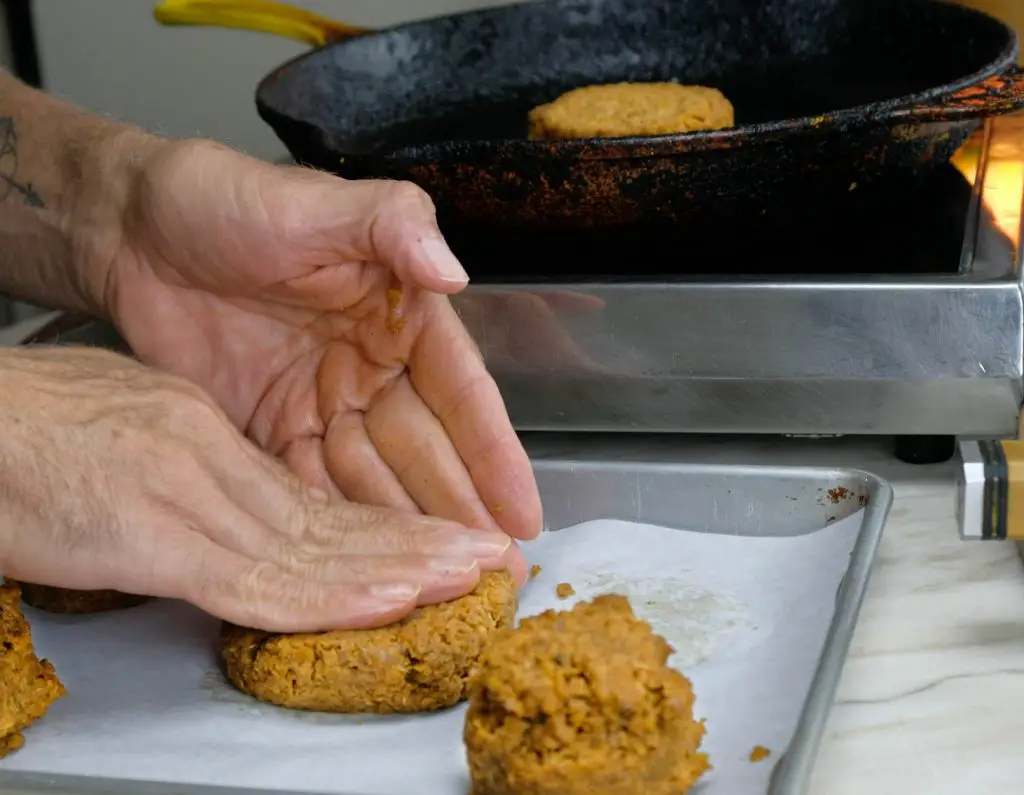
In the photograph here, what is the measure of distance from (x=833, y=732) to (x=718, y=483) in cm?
30

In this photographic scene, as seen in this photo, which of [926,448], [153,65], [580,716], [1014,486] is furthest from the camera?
[153,65]

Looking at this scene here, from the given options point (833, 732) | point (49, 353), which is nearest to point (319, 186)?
point (49, 353)

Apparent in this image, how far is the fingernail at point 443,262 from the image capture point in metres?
0.91

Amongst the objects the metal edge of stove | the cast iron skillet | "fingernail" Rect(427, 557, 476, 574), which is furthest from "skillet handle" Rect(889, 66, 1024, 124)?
"fingernail" Rect(427, 557, 476, 574)

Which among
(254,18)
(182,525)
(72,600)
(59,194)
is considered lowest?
(72,600)

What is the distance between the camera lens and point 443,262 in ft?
3.02

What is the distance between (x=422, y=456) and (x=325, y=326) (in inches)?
6.7

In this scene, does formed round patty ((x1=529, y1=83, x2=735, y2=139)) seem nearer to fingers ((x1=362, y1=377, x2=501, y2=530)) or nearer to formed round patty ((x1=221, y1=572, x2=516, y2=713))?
fingers ((x1=362, y1=377, x2=501, y2=530))

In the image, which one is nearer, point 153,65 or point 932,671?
point 932,671

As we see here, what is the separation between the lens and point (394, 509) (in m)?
0.99

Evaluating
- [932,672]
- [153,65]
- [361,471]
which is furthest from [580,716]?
[153,65]

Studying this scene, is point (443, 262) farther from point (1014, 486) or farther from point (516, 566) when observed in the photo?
point (1014, 486)

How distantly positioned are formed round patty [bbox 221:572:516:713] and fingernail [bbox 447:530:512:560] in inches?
2.2

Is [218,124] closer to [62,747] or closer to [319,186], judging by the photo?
[319,186]
